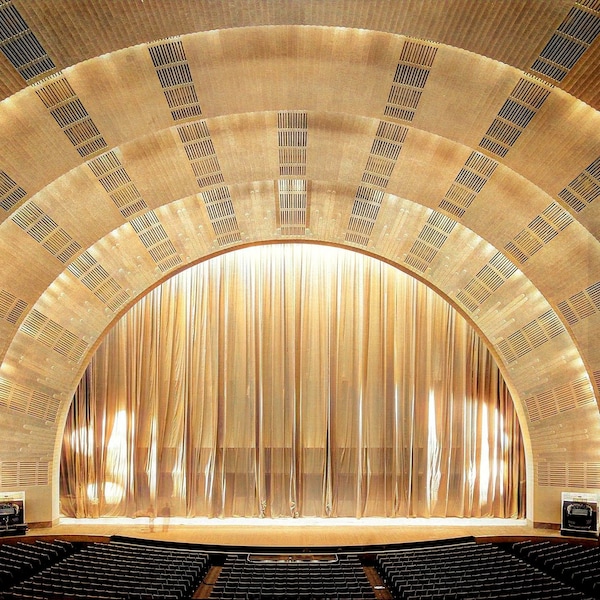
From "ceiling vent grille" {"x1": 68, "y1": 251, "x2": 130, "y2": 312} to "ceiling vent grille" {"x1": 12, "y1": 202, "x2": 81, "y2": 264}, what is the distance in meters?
0.73

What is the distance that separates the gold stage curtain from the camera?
719 inches

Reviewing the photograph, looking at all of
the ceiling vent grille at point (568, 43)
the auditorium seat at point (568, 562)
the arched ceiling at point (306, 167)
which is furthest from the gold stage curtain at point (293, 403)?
the ceiling vent grille at point (568, 43)

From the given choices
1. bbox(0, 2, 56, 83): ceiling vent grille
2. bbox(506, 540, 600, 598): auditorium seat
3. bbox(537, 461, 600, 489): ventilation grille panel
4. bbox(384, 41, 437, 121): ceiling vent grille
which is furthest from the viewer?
bbox(537, 461, 600, 489): ventilation grille panel

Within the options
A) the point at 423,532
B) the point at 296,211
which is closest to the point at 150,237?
the point at 296,211

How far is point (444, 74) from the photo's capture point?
10.7 metres

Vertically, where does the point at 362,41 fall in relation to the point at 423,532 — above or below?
above

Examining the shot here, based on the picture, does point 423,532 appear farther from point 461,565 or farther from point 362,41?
point 362,41

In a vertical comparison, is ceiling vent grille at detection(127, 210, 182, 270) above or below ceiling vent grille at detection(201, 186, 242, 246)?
below

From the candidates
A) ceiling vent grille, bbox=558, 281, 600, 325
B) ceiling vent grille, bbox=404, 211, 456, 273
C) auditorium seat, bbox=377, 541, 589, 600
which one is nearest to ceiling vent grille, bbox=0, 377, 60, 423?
auditorium seat, bbox=377, 541, 589, 600

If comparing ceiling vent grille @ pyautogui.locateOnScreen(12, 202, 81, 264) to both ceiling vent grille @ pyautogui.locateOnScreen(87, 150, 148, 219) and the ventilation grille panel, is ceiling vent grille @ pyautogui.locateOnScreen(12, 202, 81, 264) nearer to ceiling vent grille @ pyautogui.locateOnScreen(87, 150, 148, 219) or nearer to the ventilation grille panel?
ceiling vent grille @ pyautogui.locateOnScreen(87, 150, 148, 219)

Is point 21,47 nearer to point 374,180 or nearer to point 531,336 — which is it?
point 374,180

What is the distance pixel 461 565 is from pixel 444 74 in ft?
25.7

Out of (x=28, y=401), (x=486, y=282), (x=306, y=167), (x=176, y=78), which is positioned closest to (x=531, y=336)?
(x=486, y=282)

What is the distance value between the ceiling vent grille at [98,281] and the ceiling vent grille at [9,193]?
3.20 m
